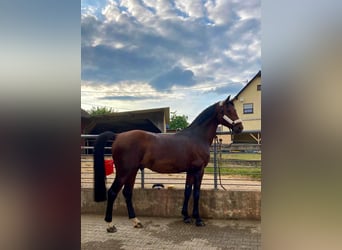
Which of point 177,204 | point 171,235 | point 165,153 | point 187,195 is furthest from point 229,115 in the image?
point 171,235

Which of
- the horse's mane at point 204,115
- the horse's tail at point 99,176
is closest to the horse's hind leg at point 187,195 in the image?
the horse's mane at point 204,115

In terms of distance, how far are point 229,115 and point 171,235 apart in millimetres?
1272

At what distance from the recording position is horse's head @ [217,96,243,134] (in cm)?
242

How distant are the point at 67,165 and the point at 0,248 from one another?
0.28 meters

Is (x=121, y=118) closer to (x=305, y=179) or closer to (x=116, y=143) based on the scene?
(x=116, y=143)

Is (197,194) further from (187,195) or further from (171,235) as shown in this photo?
(171,235)

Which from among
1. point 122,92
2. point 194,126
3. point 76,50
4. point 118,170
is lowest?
point 118,170

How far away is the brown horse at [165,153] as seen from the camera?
2.20 m

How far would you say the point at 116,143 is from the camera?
2277mm

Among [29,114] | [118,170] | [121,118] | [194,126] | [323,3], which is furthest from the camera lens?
[121,118]

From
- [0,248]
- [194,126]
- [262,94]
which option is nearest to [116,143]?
[194,126]

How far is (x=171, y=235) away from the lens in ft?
6.72

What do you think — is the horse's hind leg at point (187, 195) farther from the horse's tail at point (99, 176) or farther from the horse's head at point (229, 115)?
the horse's tail at point (99, 176)

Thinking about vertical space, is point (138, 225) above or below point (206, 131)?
below
